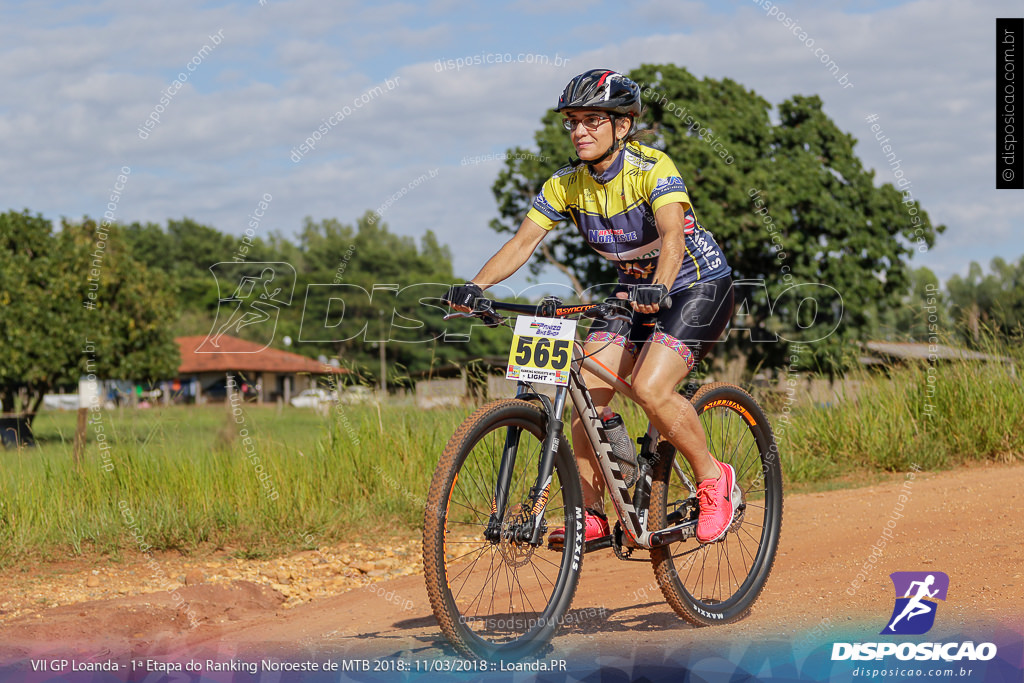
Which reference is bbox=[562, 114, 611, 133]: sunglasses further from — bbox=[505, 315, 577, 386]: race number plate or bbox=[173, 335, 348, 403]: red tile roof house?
bbox=[173, 335, 348, 403]: red tile roof house

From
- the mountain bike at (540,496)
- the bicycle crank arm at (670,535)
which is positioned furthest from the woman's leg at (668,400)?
the bicycle crank arm at (670,535)

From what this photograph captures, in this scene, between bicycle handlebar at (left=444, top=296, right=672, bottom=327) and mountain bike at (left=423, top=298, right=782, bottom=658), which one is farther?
bicycle handlebar at (left=444, top=296, right=672, bottom=327)

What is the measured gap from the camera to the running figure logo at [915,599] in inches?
165

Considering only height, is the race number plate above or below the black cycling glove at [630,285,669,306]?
below

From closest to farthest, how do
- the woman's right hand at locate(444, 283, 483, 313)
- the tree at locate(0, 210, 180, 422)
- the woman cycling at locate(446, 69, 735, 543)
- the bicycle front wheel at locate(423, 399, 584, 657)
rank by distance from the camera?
the bicycle front wheel at locate(423, 399, 584, 657) → the woman's right hand at locate(444, 283, 483, 313) → the woman cycling at locate(446, 69, 735, 543) → the tree at locate(0, 210, 180, 422)

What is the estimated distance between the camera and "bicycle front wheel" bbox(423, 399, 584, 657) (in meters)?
3.58

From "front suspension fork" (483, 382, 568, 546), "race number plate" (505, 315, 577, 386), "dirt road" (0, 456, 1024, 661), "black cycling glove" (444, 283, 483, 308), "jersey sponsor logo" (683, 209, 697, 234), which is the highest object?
"jersey sponsor logo" (683, 209, 697, 234)

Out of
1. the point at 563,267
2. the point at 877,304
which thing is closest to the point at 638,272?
the point at 563,267

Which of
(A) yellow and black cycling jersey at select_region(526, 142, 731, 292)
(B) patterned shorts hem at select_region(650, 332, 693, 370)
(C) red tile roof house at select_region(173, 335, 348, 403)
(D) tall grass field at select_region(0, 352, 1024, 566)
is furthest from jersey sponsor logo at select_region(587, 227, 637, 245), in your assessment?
(C) red tile roof house at select_region(173, 335, 348, 403)

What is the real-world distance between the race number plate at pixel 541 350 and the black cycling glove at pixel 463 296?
0.22m

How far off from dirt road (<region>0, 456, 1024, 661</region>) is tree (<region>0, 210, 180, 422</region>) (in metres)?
22.1

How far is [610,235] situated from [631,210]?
0.56 ft

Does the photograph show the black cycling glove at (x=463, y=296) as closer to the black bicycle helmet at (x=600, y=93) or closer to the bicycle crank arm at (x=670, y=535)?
the black bicycle helmet at (x=600, y=93)

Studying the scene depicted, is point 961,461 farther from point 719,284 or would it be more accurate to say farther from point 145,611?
point 145,611
